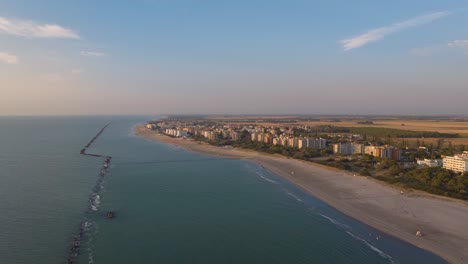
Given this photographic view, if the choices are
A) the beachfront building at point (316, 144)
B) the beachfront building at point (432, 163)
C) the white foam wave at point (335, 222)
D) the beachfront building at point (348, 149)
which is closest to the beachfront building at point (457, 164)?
the beachfront building at point (432, 163)

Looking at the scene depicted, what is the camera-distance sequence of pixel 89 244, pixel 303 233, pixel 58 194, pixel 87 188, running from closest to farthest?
pixel 89 244 < pixel 303 233 < pixel 58 194 < pixel 87 188

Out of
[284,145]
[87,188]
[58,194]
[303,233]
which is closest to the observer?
[303,233]

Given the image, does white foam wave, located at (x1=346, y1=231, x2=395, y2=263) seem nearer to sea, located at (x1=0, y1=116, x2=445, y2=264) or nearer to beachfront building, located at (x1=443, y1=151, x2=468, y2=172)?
sea, located at (x1=0, y1=116, x2=445, y2=264)

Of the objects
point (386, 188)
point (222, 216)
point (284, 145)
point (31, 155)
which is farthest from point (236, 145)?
point (222, 216)

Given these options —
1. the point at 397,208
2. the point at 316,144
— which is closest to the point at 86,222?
the point at 397,208

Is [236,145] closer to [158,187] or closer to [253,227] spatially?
[158,187]

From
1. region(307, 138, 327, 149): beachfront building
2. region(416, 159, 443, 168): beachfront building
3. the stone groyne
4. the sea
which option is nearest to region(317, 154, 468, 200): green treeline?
region(416, 159, 443, 168): beachfront building

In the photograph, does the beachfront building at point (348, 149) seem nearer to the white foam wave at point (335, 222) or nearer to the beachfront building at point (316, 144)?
the beachfront building at point (316, 144)
